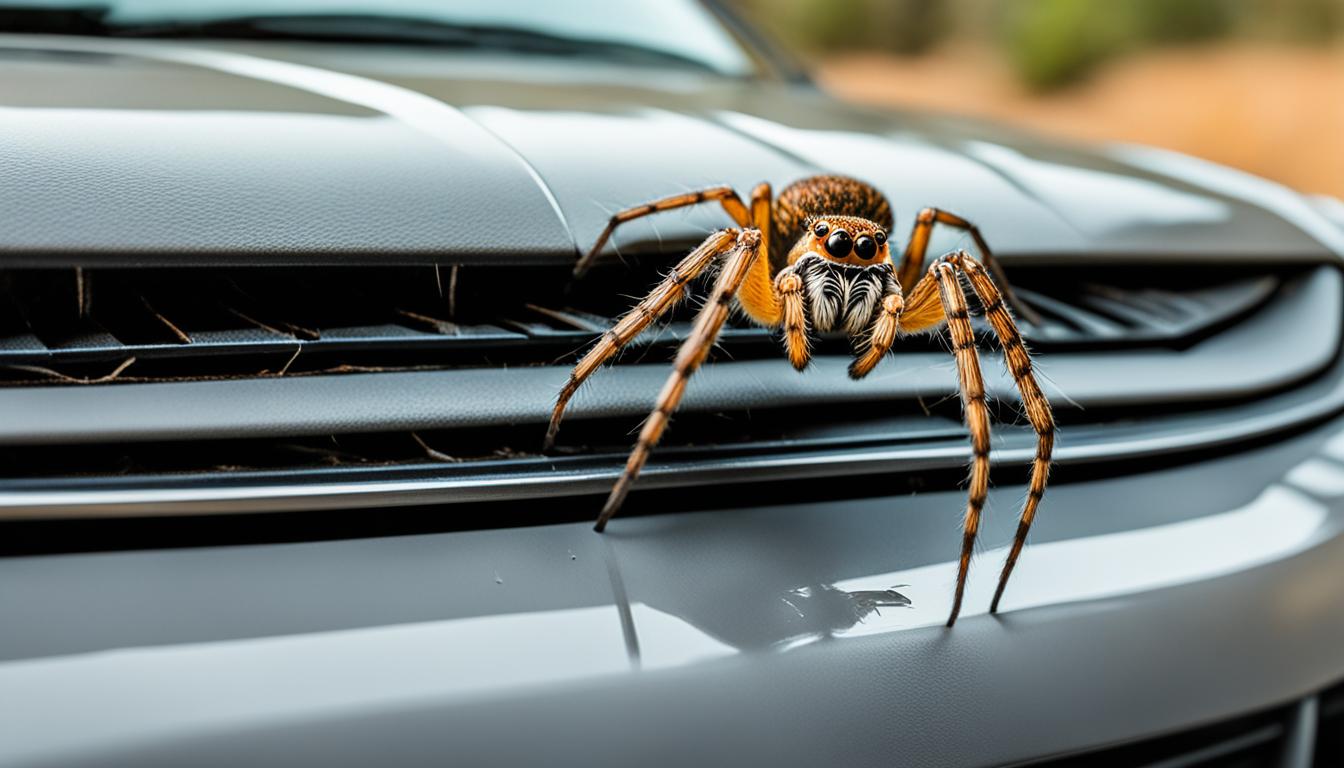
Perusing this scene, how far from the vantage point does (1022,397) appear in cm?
137

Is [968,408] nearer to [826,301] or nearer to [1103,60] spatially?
[826,301]

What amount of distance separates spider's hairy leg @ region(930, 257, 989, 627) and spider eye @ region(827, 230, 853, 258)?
107mm

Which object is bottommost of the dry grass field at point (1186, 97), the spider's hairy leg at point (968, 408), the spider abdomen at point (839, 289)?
the spider's hairy leg at point (968, 408)

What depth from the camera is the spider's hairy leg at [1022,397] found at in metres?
1.34

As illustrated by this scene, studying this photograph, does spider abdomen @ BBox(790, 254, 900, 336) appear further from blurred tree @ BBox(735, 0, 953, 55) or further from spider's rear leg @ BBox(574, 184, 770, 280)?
blurred tree @ BBox(735, 0, 953, 55)

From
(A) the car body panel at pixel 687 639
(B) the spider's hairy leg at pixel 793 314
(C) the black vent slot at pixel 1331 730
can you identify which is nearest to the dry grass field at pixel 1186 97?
(C) the black vent slot at pixel 1331 730

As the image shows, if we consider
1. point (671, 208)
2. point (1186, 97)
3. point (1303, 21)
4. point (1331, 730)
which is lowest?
point (1331, 730)

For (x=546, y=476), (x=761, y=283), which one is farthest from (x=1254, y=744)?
(x=546, y=476)

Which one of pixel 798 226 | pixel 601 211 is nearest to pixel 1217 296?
pixel 798 226

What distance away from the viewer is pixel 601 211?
1428 millimetres

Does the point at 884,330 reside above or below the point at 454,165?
below

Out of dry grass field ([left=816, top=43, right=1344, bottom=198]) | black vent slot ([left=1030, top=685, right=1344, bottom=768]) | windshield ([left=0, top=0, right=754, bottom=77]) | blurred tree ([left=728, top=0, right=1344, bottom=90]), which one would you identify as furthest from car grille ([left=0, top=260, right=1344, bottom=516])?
blurred tree ([left=728, top=0, right=1344, bottom=90])

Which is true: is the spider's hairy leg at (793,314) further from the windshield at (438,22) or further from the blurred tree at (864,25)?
the blurred tree at (864,25)

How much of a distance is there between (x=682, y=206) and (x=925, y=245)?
32 cm
